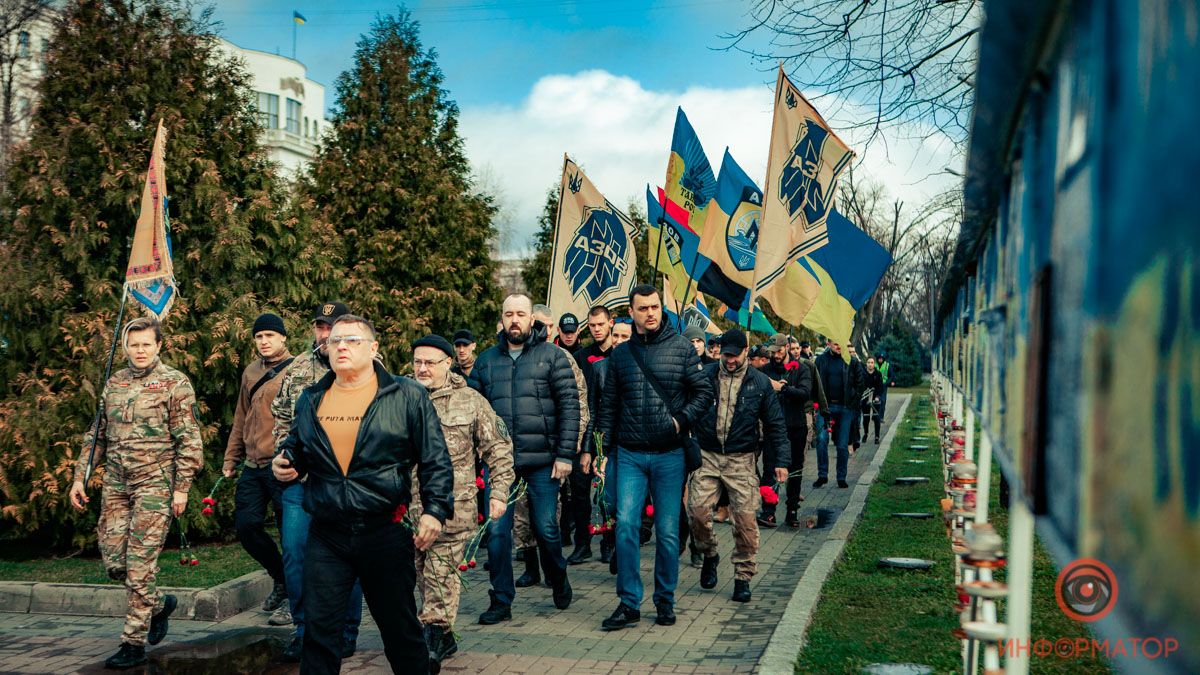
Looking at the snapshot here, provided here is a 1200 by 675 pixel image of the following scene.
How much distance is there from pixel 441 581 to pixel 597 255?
802 centimetres

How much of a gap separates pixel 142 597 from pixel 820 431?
10309 millimetres

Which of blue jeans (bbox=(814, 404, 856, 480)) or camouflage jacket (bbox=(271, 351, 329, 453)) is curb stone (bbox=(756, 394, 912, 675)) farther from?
camouflage jacket (bbox=(271, 351, 329, 453))

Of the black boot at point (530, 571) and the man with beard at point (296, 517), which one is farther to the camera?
the black boot at point (530, 571)

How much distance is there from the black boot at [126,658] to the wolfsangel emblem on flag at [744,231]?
8551 millimetres

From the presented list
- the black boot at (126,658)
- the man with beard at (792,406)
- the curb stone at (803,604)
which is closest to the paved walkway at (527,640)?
the black boot at (126,658)

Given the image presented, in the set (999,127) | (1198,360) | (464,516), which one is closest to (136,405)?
(464,516)

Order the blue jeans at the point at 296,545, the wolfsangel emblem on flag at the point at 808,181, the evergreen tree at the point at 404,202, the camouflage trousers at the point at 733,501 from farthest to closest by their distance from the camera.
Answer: the evergreen tree at the point at 404,202 < the wolfsangel emblem on flag at the point at 808,181 < the camouflage trousers at the point at 733,501 < the blue jeans at the point at 296,545

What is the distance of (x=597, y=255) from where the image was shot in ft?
45.7

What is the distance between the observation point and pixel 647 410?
7375 mm

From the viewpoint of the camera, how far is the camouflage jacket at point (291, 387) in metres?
6.61

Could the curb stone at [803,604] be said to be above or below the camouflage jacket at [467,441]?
below

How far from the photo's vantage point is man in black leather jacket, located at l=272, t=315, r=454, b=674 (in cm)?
499

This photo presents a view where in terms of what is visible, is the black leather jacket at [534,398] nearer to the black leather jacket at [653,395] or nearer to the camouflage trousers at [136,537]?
the black leather jacket at [653,395]

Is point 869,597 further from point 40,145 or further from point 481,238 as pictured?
point 481,238
